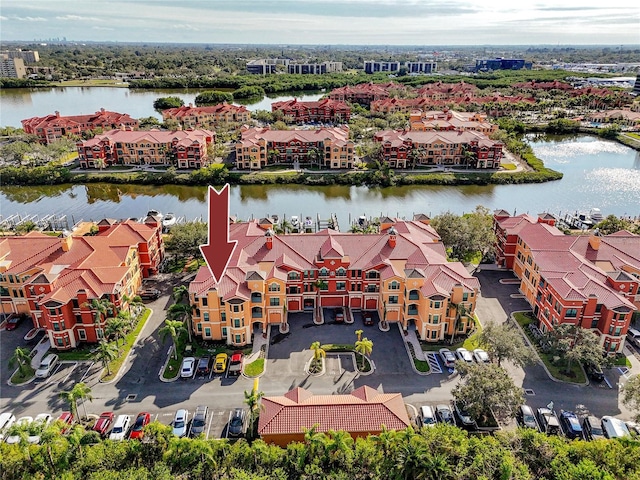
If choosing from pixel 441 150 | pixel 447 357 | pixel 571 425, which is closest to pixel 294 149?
pixel 441 150

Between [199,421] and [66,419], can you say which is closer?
[199,421]

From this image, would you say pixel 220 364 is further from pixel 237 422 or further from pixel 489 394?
pixel 489 394

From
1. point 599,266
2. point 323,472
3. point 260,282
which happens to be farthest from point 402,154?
point 323,472

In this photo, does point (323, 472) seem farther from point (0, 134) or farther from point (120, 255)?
point (0, 134)

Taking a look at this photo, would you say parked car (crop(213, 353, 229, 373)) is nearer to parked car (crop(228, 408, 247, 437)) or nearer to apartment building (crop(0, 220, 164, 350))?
parked car (crop(228, 408, 247, 437))

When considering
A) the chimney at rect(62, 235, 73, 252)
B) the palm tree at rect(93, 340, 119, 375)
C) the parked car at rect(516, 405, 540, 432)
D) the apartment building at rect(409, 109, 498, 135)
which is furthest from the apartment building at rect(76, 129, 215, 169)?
the parked car at rect(516, 405, 540, 432)

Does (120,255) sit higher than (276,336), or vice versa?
(120,255)

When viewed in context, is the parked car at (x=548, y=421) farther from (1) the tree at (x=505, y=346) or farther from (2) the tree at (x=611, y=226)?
(2) the tree at (x=611, y=226)
